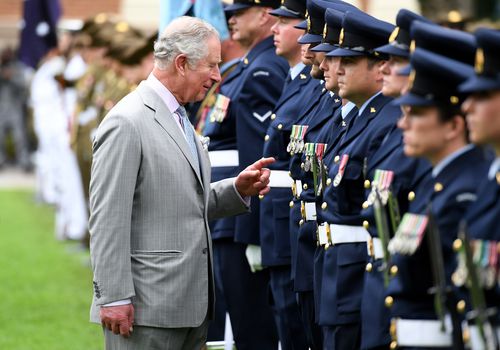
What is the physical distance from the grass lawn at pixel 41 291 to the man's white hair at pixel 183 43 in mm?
4182

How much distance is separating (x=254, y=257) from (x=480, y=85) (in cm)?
429

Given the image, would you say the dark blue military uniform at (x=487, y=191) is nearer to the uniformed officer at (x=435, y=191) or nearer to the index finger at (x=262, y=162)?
the uniformed officer at (x=435, y=191)

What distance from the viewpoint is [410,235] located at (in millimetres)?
5512

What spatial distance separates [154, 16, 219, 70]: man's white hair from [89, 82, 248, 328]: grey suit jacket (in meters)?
0.21

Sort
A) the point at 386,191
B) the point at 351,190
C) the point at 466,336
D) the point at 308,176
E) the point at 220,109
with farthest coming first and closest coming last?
the point at 220,109 → the point at 308,176 → the point at 351,190 → the point at 386,191 → the point at 466,336

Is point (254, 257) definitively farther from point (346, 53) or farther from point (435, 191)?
point (435, 191)

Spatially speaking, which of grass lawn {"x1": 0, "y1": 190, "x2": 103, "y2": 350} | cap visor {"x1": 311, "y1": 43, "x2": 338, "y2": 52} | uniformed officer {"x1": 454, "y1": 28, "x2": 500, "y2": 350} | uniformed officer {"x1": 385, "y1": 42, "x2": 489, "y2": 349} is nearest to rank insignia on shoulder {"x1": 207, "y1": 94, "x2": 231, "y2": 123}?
cap visor {"x1": 311, "y1": 43, "x2": 338, "y2": 52}

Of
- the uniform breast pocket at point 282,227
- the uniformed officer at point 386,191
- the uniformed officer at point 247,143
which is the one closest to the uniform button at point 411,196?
the uniformed officer at point 386,191

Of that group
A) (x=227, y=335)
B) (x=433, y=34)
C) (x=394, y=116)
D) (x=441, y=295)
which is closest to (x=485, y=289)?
(x=441, y=295)

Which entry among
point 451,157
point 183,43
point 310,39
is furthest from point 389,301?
point 310,39

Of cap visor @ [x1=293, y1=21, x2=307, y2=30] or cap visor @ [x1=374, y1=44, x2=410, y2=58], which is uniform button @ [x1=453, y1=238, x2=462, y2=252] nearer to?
cap visor @ [x1=374, y1=44, x2=410, y2=58]

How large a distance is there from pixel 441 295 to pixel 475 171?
1.67 ft

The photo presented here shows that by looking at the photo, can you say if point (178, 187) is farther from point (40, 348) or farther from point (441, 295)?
point (40, 348)

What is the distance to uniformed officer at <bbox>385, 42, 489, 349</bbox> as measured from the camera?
539 cm
